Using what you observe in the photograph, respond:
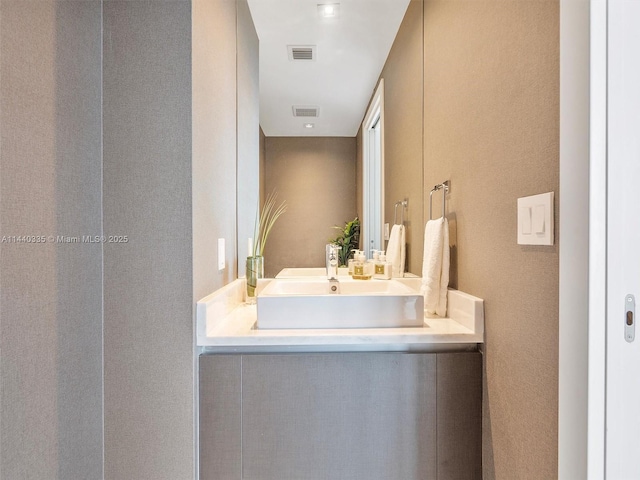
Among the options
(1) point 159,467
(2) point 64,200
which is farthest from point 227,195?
(1) point 159,467

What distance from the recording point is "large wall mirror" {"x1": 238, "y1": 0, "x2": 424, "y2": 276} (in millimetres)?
1613

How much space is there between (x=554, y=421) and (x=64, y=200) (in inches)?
46.4

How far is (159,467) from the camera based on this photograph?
3.37ft

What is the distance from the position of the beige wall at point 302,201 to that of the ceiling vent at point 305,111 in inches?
5.5

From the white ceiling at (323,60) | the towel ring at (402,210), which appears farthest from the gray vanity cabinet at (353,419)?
the white ceiling at (323,60)

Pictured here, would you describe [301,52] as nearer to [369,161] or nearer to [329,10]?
[329,10]

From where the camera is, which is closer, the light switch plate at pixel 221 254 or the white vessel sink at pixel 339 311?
the white vessel sink at pixel 339 311

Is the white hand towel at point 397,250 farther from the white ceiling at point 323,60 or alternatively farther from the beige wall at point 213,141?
the beige wall at point 213,141

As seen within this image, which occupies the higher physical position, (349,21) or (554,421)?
(349,21)

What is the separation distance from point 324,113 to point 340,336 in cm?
116

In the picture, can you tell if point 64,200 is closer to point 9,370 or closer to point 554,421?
point 9,370

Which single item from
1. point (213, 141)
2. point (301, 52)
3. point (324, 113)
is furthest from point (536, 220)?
point (301, 52)

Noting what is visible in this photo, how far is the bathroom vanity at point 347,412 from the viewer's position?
107 centimetres

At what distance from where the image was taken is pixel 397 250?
181 cm
